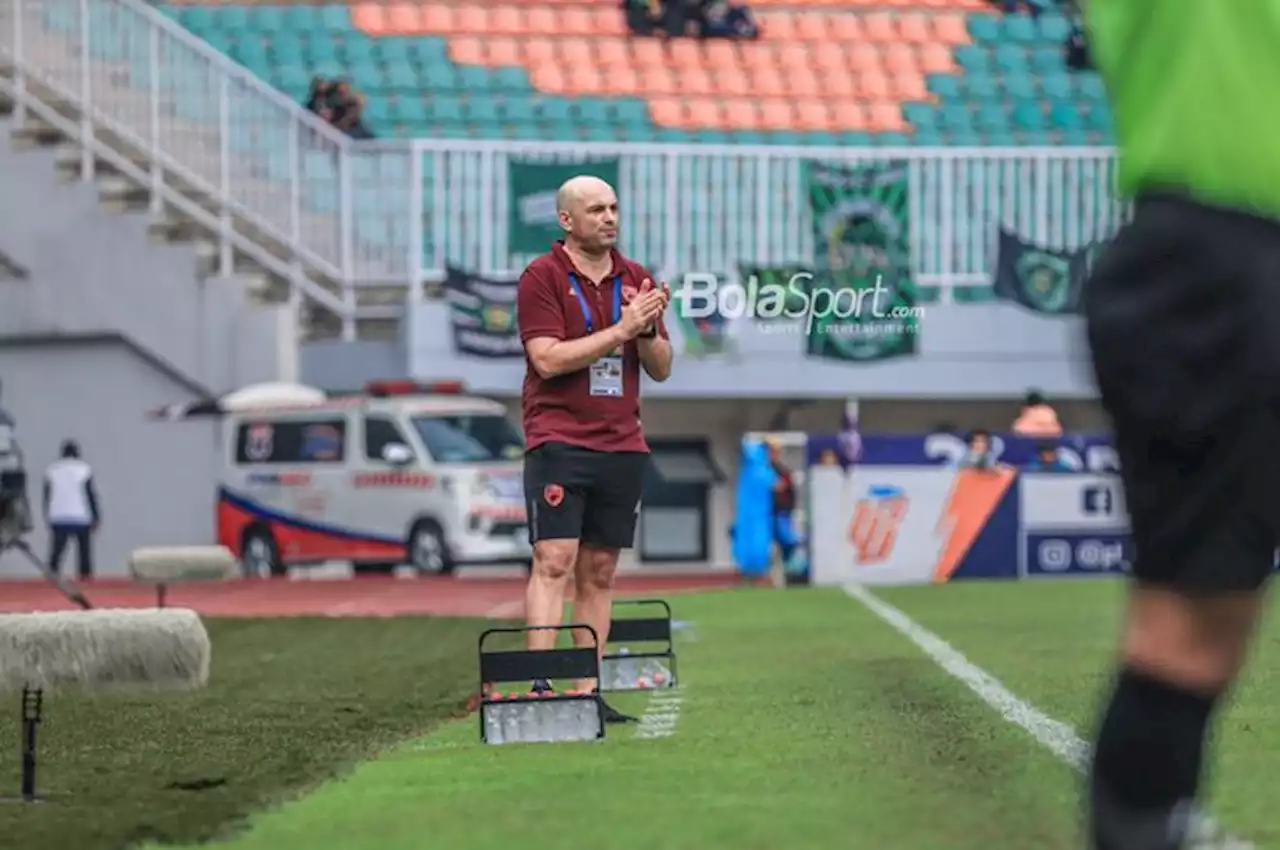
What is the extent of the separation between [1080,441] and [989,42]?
11157 millimetres

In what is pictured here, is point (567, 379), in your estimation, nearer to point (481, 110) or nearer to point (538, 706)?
point (538, 706)

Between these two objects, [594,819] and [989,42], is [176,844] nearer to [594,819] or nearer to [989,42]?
[594,819]

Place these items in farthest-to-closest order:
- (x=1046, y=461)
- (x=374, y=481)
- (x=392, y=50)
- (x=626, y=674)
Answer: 1. (x=392, y=50)
2. (x=374, y=481)
3. (x=1046, y=461)
4. (x=626, y=674)

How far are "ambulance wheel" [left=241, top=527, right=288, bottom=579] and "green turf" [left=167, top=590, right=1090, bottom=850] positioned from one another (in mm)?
19837

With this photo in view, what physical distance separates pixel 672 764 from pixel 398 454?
21305mm

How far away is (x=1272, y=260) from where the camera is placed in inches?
146

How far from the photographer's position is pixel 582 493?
8781 mm

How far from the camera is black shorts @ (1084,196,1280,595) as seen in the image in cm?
365

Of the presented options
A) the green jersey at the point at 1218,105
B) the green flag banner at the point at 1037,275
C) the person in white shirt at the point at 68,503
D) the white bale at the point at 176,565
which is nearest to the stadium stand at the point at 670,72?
the green flag banner at the point at 1037,275

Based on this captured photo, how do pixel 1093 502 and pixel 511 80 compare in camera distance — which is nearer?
pixel 1093 502

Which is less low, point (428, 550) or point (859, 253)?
point (859, 253)

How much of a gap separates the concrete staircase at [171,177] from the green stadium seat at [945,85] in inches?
310

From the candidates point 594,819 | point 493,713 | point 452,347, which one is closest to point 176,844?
point 594,819

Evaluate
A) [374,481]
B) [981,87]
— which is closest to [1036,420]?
[374,481]
